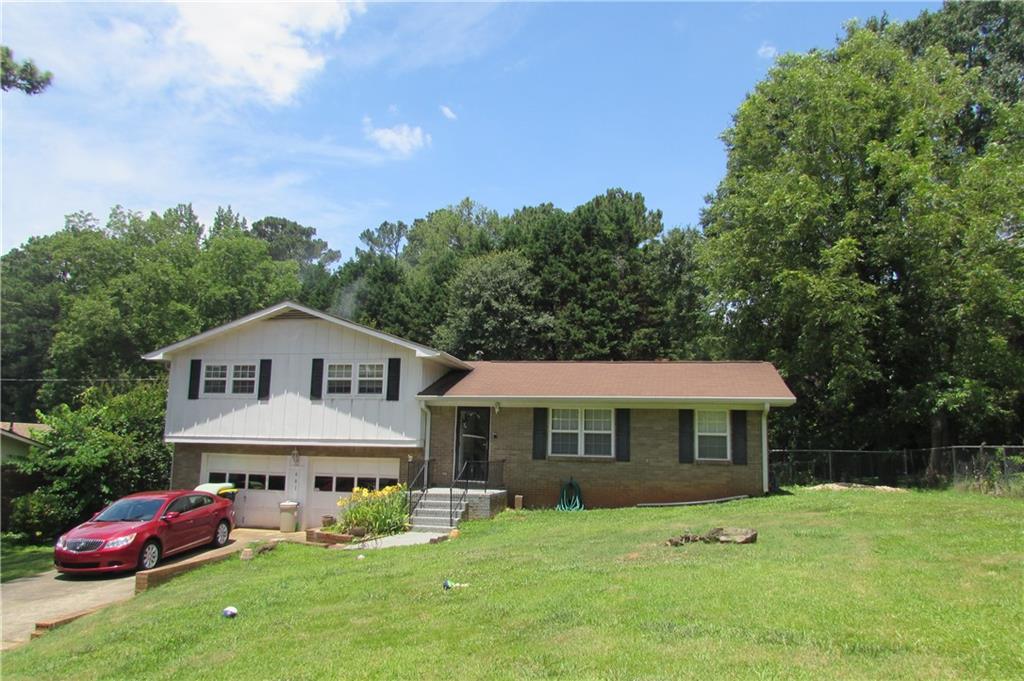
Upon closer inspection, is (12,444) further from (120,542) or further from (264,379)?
(120,542)

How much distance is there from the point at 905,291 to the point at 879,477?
666 centimetres

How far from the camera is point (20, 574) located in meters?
16.3

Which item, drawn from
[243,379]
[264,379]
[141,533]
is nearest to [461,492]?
[264,379]

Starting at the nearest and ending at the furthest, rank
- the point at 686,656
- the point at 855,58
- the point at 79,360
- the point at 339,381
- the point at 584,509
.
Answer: the point at 686,656 < the point at 584,509 < the point at 339,381 < the point at 855,58 < the point at 79,360

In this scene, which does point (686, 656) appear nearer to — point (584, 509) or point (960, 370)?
point (584, 509)

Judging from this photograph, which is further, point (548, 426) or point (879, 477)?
point (879, 477)

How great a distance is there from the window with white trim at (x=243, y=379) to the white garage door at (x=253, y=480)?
1987 mm

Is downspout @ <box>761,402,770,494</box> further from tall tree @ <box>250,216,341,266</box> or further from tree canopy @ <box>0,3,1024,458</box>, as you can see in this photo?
tall tree @ <box>250,216,341,266</box>

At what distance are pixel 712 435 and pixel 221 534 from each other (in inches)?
512

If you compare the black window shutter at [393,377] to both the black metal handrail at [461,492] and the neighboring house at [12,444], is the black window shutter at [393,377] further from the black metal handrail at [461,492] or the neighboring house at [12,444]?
the neighboring house at [12,444]

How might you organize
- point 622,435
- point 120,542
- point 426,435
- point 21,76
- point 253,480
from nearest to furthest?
point 21,76 → point 120,542 → point 622,435 → point 426,435 → point 253,480

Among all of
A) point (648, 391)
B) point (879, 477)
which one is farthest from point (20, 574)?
point (879, 477)

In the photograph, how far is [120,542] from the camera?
1518cm

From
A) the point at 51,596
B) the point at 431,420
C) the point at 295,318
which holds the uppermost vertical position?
the point at 295,318
